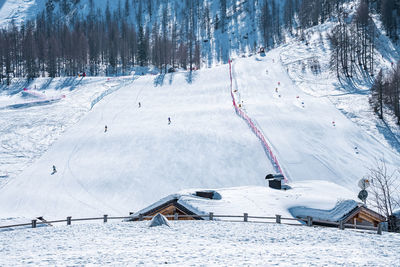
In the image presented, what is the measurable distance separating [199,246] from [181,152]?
936 inches

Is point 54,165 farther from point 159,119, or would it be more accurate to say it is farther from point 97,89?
point 97,89

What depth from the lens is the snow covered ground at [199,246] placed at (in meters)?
10.2

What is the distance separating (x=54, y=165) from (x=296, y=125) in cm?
2610

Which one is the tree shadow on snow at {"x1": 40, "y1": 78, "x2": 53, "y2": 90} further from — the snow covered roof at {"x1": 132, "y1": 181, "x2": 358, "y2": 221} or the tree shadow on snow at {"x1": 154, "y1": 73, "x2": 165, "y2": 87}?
the snow covered roof at {"x1": 132, "y1": 181, "x2": 358, "y2": 221}

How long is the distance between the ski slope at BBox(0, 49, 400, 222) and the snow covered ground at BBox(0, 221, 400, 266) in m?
9.43

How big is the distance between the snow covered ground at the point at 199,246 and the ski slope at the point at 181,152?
9.43m

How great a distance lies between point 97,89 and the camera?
62.3m

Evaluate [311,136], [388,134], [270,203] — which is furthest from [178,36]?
[270,203]

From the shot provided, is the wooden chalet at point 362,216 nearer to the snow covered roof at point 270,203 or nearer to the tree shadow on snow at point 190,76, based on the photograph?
the snow covered roof at point 270,203

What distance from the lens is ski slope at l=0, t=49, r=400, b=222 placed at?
1160 inches

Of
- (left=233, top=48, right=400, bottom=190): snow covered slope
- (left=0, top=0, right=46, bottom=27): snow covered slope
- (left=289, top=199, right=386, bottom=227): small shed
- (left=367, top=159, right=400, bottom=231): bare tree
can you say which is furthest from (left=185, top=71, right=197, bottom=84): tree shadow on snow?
(left=0, top=0, right=46, bottom=27): snow covered slope

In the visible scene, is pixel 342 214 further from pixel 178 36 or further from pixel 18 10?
pixel 18 10

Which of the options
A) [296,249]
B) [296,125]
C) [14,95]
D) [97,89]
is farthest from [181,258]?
[14,95]

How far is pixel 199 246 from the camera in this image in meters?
12.2
